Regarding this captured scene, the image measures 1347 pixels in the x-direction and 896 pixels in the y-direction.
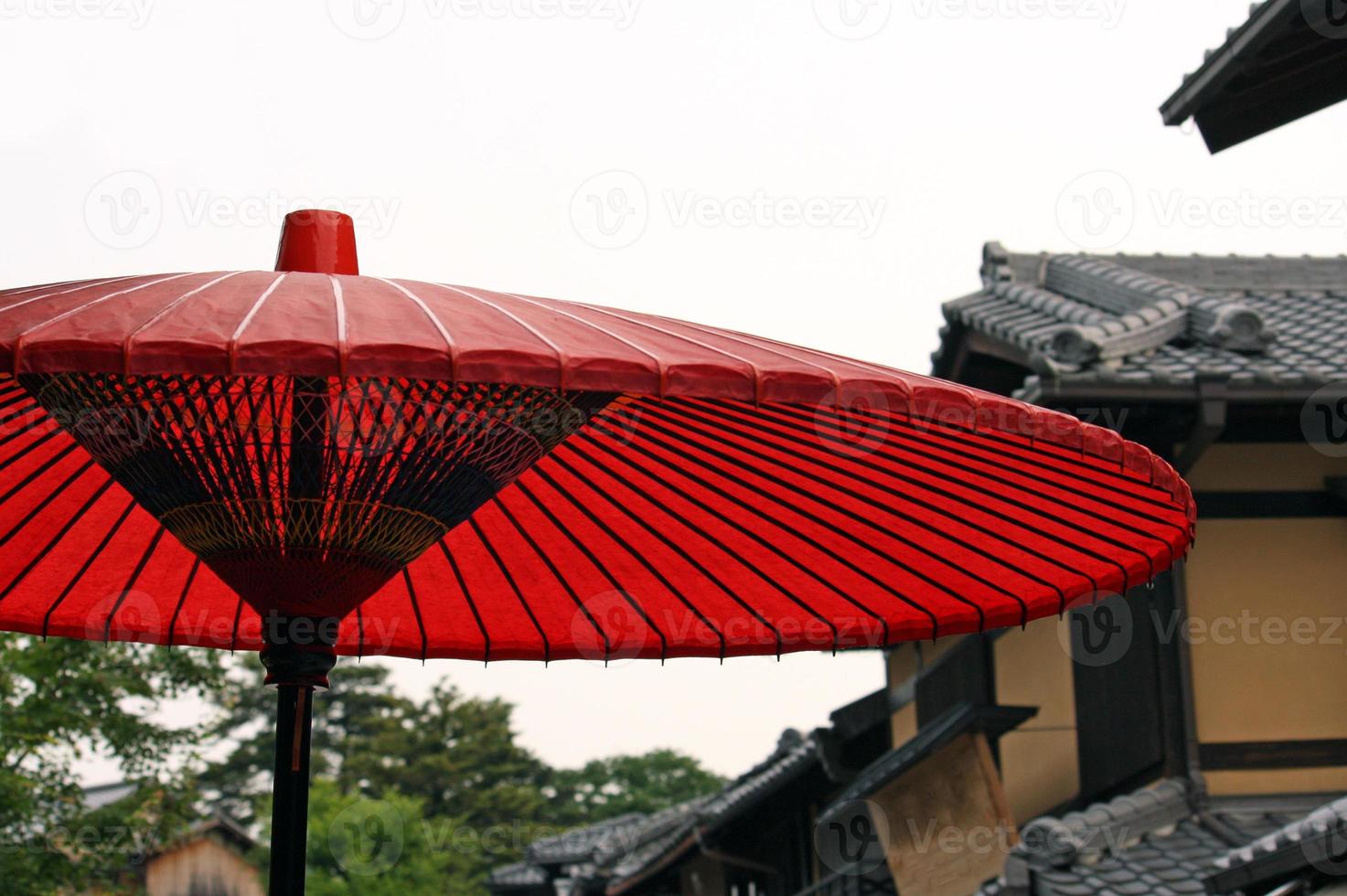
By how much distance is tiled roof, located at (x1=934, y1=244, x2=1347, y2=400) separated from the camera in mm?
9430

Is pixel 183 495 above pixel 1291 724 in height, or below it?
above

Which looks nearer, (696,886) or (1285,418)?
(1285,418)

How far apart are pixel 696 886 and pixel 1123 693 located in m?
10.3

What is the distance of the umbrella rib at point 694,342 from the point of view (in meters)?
1.98

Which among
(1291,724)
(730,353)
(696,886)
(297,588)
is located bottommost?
(696,886)

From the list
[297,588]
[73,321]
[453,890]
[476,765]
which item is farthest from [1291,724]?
[476,765]

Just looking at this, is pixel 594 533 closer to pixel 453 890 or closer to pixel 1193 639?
pixel 1193 639

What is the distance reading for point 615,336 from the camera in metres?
2.10

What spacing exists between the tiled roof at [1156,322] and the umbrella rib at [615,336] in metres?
7.45

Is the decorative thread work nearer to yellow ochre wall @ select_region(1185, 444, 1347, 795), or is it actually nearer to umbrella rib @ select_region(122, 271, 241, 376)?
umbrella rib @ select_region(122, 271, 241, 376)

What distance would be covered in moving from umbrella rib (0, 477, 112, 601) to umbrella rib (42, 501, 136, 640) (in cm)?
6

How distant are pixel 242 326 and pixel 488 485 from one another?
924 mm

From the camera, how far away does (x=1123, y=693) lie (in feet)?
32.8

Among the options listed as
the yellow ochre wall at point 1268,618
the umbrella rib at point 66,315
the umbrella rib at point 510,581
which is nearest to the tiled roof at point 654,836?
the yellow ochre wall at point 1268,618
